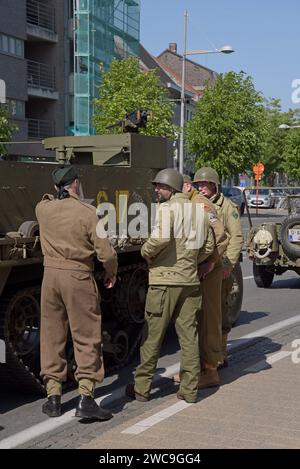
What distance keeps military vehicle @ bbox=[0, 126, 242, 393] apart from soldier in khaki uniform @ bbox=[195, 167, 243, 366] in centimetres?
92

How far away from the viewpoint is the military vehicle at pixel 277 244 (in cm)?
1319

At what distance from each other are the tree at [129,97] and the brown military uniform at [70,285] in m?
21.9

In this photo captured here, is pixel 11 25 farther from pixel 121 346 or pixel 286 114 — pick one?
pixel 286 114

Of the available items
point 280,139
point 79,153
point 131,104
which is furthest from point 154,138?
point 280,139

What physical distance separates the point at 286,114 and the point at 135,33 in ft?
94.6

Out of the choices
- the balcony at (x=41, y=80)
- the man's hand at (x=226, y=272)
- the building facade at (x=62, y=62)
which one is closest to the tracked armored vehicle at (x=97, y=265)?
the man's hand at (x=226, y=272)

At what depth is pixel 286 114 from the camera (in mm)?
72312

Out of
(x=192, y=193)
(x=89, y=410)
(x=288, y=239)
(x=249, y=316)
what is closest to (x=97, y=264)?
(x=192, y=193)

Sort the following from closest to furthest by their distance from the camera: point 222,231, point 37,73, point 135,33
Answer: point 222,231, point 37,73, point 135,33

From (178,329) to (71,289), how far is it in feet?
3.45

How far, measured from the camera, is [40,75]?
37.8 m

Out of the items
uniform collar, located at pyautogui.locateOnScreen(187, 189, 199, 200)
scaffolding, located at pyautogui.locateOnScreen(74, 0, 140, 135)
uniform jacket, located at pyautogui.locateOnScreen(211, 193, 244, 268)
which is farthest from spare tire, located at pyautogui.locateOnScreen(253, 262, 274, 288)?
A: scaffolding, located at pyautogui.locateOnScreen(74, 0, 140, 135)

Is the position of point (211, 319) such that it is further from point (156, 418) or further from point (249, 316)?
point (249, 316)

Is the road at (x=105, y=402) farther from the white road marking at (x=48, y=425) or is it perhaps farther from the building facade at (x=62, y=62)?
the building facade at (x=62, y=62)
